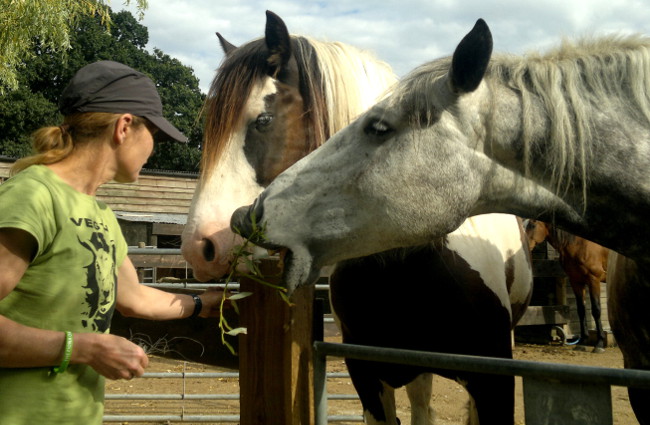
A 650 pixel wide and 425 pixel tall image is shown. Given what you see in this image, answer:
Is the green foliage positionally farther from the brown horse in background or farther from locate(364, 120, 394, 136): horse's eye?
locate(364, 120, 394, 136): horse's eye

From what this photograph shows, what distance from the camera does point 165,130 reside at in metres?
1.80

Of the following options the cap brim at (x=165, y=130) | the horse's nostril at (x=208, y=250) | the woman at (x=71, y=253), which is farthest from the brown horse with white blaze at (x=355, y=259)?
the woman at (x=71, y=253)

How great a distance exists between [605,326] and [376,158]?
977 cm

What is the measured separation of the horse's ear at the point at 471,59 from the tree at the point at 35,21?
7.75 m

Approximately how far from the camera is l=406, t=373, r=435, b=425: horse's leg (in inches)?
148

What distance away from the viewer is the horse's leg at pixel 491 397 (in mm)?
2461

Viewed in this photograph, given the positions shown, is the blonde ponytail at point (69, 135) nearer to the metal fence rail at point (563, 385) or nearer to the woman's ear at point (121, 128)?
the woman's ear at point (121, 128)

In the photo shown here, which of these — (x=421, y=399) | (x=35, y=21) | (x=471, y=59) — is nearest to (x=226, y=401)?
(x=421, y=399)

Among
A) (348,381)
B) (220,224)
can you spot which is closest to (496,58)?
(220,224)

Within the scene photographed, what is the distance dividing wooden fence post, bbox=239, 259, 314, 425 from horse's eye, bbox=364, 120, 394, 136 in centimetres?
55

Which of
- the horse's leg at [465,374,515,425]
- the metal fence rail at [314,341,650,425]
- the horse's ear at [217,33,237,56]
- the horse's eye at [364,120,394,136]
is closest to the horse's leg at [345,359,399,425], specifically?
the horse's leg at [465,374,515,425]

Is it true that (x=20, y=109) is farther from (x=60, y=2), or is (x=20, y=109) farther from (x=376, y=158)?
(x=376, y=158)

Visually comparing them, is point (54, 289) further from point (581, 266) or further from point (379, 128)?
point (581, 266)

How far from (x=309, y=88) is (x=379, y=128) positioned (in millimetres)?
988
